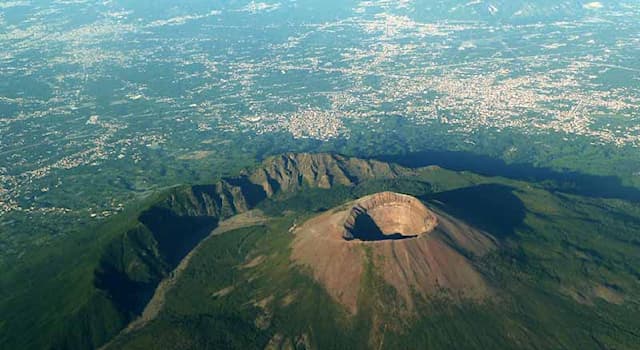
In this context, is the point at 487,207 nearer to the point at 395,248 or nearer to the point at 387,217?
the point at 387,217

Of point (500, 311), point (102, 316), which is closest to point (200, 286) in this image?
point (102, 316)

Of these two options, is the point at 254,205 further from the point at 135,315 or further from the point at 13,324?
the point at 13,324

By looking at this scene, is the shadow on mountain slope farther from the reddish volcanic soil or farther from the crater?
the crater

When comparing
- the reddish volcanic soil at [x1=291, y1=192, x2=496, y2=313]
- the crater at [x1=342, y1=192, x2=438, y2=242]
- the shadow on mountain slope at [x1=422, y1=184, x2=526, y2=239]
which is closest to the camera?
the reddish volcanic soil at [x1=291, y1=192, x2=496, y2=313]

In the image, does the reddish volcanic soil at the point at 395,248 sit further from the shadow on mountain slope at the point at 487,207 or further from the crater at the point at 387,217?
the shadow on mountain slope at the point at 487,207

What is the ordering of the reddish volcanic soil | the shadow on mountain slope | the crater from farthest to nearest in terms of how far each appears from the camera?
1. the shadow on mountain slope
2. the crater
3. the reddish volcanic soil

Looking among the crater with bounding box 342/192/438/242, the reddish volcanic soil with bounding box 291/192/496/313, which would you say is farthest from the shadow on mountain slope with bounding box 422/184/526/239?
the crater with bounding box 342/192/438/242

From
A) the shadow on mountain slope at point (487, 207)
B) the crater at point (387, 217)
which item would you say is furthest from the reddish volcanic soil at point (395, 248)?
the shadow on mountain slope at point (487, 207)
